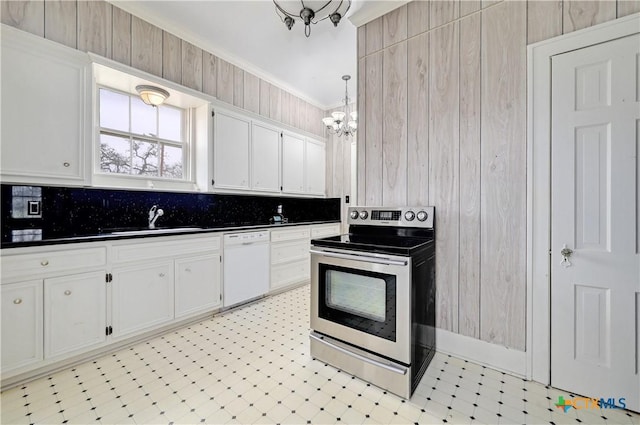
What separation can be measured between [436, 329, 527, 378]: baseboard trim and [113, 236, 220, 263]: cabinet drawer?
7.54 feet

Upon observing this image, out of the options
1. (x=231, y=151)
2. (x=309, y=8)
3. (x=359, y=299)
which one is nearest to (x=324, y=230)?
(x=231, y=151)

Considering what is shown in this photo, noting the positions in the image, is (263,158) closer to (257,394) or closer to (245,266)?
(245,266)

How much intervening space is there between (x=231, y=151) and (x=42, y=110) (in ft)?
5.52

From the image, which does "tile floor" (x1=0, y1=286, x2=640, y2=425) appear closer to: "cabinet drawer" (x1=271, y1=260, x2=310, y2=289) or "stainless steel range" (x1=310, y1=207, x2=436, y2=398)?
"stainless steel range" (x1=310, y1=207, x2=436, y2=398)

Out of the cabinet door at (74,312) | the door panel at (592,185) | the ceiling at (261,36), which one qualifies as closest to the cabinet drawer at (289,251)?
Answer: the cabinet door at (74,312)

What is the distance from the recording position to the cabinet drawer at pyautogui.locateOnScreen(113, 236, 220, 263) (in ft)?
7.22

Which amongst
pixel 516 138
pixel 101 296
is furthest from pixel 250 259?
pixel 516 138

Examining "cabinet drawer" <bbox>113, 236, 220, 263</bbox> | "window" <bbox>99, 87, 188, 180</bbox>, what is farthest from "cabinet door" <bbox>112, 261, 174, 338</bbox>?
"window" <bbox>99, 87, 188, 180</bbox>

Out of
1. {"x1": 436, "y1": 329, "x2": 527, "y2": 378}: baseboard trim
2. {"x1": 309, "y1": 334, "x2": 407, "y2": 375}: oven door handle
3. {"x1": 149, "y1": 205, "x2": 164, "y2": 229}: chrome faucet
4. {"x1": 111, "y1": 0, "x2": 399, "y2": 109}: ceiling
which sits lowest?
{"x1": 436, "y1": 329, "x2": 527, "y2": 378}: baseboard trim

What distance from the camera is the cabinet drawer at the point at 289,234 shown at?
139 inches

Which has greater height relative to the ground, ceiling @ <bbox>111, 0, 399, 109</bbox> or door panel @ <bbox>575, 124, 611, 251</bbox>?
ceiling @ <bbox>111, 0, 399, 109</bbox>

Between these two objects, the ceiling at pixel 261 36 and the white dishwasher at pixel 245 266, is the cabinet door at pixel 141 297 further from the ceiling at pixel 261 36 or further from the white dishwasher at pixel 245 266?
the ceiling at pixel 261 36

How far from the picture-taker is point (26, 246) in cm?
176

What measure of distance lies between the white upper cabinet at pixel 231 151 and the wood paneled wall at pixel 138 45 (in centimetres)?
30
